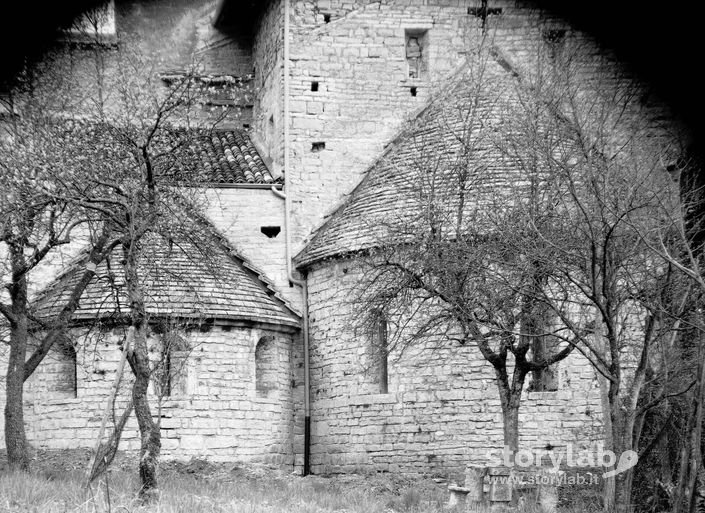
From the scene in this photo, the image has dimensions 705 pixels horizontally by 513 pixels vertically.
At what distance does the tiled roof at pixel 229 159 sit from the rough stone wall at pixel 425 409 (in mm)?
2858

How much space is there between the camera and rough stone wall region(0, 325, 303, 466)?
Result: 17828mm

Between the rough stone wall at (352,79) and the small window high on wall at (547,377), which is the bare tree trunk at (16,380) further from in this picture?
the small window high on wall at (547,377)

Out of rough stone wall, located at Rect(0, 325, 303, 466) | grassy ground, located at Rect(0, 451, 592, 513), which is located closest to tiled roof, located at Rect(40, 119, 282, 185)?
rough stone wall, located at Rect(0, 325, 303, 466)

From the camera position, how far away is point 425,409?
18.0 metres

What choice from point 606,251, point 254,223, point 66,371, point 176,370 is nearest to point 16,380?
point 176,370

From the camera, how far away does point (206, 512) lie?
11148mm

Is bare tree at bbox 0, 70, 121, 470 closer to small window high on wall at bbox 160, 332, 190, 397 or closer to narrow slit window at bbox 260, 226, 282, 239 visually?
small window high on wall at bbox 160, 332, 190, 397

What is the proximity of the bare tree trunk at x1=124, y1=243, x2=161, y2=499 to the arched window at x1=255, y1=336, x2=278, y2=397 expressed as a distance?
5.95m

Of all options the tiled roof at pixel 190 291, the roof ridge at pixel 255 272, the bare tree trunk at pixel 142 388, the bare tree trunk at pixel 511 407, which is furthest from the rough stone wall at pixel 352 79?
the bare tree trunk at pixel 142 388

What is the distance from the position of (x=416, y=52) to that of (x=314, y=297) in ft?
17.5

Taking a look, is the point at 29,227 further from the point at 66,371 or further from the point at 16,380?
the point at 66,371

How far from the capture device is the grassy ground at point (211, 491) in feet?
37.1

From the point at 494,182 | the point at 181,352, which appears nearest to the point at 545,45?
the point at 494,182

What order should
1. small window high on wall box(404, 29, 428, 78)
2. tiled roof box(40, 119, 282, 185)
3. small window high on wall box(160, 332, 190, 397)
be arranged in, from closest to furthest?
tiled roof box(40, 119, 282, 185) < small window high on wall box(160, 332, 190, 397) < small window high on wall box(404, 29, 428, 78)
